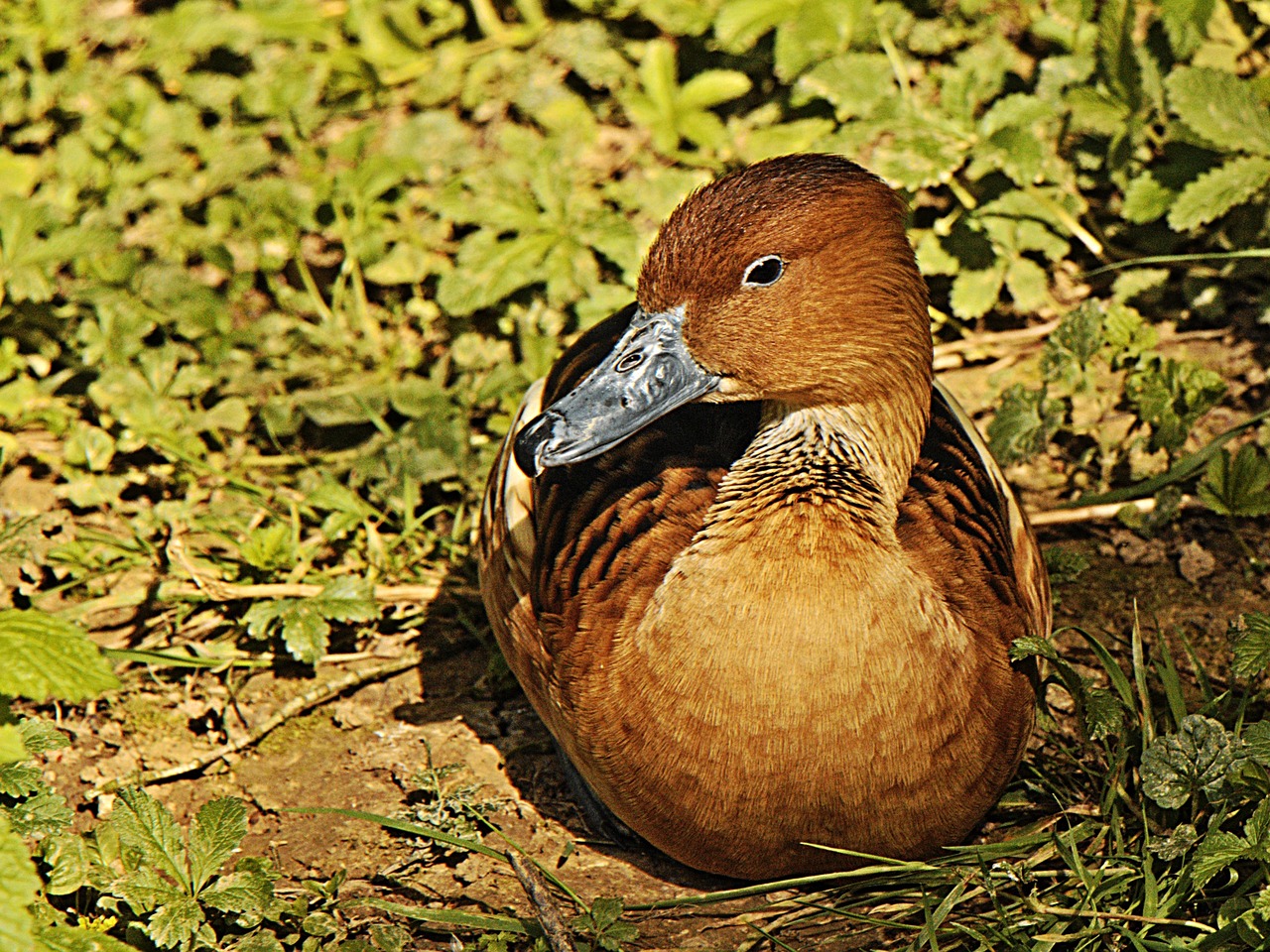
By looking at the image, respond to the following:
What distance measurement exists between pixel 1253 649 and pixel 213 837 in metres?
2.14

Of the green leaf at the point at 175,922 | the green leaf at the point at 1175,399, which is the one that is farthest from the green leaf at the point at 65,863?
the green leaf at the point at 1175,399

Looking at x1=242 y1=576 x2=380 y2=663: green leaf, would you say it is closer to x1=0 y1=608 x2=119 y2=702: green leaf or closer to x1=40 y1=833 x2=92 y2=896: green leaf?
x1=40 y1=833 x2=92 y2=896: green leaf

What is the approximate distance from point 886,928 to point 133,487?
2586mm

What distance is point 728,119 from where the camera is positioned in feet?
16.1

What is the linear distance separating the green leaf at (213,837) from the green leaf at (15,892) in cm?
45

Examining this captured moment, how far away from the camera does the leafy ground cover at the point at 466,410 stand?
279cm

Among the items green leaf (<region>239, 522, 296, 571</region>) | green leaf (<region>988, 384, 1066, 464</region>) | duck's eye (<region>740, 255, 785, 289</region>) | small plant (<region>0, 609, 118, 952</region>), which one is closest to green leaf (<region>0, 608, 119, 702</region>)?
small plant (<region>0, 609, 118, 952</region>)

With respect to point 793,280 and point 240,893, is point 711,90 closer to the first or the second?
point 793,280

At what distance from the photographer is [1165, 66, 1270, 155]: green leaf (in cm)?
388

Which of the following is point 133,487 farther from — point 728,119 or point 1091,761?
point 1091,761

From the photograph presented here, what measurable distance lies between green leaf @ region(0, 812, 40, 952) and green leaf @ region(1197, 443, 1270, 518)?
9.35 ft

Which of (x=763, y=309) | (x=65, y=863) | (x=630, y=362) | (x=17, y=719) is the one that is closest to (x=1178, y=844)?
(x=763, y=309)

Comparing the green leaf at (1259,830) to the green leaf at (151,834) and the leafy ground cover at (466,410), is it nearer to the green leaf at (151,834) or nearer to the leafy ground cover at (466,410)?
the leafy ground cover at (466,410)

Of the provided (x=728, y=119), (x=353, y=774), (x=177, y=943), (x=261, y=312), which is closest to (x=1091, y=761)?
(x=353, y=774)
